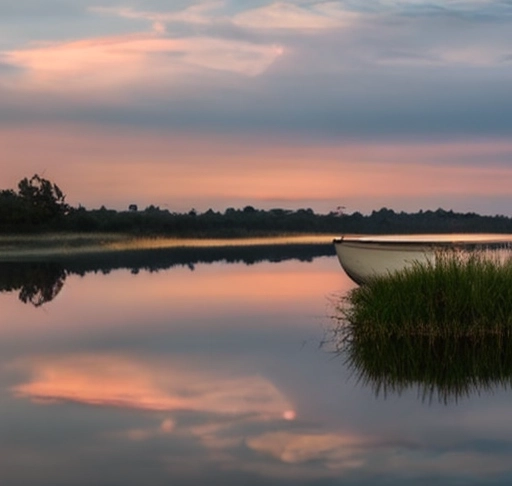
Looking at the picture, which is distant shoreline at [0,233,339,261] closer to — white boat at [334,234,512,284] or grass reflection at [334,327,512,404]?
white boat at [334,234,512,284]

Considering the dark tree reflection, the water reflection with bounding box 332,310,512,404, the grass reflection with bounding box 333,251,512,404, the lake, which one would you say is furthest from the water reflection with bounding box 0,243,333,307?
the water reflection with bounding box 332,310,512,404

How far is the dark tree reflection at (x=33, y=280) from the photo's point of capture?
1933cm

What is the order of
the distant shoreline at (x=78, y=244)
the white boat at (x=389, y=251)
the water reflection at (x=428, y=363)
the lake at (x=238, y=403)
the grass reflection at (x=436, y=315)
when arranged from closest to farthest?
the lake at (x=238, y=403) → the water reflection at (x=428, y=363) → the grass reflection at (x=436, y=315) → the white boat at (x=389, y=251) → the distant shoreline at (x=78, y=244)

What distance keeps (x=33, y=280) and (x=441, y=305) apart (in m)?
13.9

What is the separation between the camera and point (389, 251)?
16094mm

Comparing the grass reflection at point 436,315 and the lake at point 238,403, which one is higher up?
the grass reflection at point 436,315

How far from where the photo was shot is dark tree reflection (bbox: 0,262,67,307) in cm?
1933

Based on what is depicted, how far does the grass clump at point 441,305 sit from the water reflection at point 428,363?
0.11 metres

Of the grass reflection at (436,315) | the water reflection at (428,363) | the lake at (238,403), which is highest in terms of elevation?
the grass reflection at (436,315)

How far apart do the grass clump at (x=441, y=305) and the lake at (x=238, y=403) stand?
1.28 ft

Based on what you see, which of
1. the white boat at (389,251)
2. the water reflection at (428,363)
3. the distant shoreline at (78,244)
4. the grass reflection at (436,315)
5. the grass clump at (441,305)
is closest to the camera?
the water reflection at (428,363)

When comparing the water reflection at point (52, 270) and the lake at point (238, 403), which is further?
the water reflection at point (52, 270)

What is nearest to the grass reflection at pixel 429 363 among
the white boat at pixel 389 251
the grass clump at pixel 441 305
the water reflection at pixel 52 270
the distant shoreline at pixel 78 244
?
the grass clump at pixel 441 305

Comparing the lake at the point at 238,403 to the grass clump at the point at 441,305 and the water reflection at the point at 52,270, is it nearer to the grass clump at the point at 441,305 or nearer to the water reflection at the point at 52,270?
the grass clump at the point at 441,305
